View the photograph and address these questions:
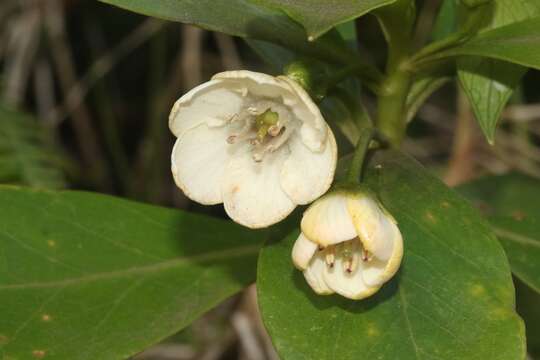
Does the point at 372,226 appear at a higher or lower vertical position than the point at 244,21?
lower

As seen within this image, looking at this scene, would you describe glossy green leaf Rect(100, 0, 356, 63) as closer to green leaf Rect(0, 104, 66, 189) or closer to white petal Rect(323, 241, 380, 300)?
white petal Rect(323, 241, 380, 300)

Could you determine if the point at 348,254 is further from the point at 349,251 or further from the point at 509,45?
the point at 509,45

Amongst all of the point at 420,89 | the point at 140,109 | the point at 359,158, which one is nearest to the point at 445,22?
the point at 420,89

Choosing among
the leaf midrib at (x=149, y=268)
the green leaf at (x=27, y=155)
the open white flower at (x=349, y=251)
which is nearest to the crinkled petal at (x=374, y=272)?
the open white flower at (x=349, y=251)

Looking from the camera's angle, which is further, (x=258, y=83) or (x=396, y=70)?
(x=396, y=70)

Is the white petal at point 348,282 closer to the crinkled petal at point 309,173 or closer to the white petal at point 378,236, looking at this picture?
the white petal at point 378,236

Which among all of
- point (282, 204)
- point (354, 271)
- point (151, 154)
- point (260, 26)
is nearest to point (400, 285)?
point (354, 271)

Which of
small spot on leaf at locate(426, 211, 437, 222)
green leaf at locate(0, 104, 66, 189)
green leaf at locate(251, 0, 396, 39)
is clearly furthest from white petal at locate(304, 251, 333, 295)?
green leaf at locate(0, 104, 66, 189)
